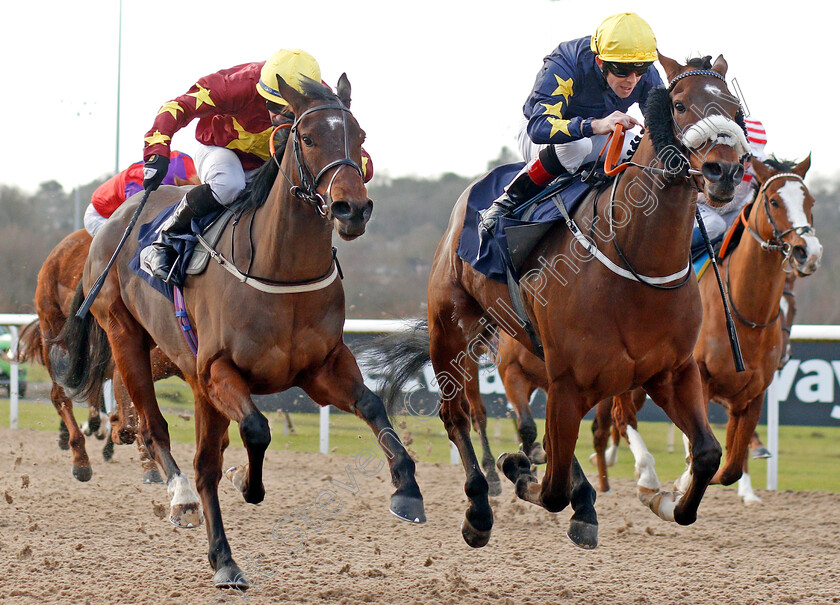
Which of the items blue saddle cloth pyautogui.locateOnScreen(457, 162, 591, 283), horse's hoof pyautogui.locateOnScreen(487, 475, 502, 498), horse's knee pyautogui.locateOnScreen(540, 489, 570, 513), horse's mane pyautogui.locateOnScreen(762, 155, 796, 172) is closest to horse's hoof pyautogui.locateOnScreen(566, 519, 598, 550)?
horse's knee pyautogui.locateOnScreen(540, 489, 570, 513)

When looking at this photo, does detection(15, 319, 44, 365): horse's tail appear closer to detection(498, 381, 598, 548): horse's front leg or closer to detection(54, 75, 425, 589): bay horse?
detection(54, 75, 425, 589): bay horse

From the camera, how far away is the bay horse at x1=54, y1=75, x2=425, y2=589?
3.48 m

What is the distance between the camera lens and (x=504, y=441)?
9992mm

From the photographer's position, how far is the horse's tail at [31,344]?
757cm

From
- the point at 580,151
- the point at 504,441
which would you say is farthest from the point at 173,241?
the point at 504,441

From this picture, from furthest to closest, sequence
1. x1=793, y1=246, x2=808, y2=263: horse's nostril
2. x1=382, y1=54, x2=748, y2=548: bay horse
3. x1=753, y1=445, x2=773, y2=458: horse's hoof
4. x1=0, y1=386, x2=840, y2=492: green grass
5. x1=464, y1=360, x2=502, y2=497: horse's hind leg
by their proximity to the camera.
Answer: x1=0, y1=386, x2=840, y2=492: green grass → x1=753, y1=445, x2=773, y2=458: horse's hoof → x1=464, y1=360, x2=502, y2=497: horse's hind leg → x1=793, y1=246, x2=808, y2=263: horse's nostril → x1=382, y1=54, x2=748, y2=548: bay horse

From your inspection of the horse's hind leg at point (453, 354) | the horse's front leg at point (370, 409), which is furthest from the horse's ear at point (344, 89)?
the horse's hind leg at point (453, 354)

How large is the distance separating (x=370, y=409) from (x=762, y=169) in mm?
3076

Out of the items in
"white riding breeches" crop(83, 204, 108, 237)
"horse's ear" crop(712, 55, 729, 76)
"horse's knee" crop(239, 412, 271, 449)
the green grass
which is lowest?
the green grass

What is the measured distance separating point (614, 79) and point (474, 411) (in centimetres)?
282

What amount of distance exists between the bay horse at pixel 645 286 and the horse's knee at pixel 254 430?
3.65 feet

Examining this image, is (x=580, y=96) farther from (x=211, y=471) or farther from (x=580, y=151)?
(x=211, y=471)

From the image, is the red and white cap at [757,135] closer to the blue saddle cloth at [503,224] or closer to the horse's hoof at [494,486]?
the blue saddle cloth at [503,224]

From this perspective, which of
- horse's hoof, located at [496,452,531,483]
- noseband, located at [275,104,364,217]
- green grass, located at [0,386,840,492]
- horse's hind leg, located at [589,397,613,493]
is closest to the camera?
noseband, located at [275,104,364,217]
